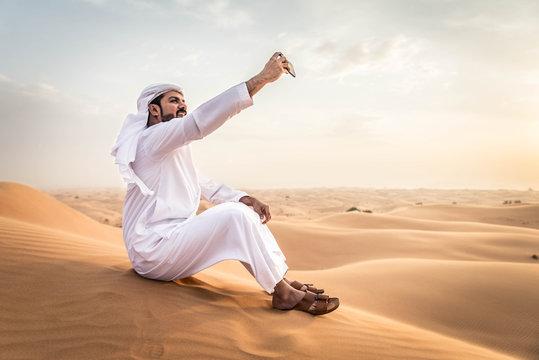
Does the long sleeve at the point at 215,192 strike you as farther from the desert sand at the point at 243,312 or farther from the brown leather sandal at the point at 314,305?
the brown leather sandal at the point at 314,305

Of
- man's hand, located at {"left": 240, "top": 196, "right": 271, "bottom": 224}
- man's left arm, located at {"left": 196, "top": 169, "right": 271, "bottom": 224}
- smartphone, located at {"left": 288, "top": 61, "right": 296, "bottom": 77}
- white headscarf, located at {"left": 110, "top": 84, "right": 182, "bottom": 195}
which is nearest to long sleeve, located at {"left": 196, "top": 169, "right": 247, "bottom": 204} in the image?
man's left arm, located at {"left": 196, "top": 169, "right": 271, "bottom": 224}

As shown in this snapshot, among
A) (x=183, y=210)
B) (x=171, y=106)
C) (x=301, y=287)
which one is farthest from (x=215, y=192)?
(x=301, y=287)

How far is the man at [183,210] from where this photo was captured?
2.64 meters

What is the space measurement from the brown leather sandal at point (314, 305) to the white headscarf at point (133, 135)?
1.64 meters

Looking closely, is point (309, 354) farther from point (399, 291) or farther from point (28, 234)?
point (28, 234)

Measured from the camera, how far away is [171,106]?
3283 millimetres

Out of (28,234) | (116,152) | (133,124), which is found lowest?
(28,234)

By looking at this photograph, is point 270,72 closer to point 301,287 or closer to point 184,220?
point 184,220

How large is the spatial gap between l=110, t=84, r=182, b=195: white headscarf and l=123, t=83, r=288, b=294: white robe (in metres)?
0.11

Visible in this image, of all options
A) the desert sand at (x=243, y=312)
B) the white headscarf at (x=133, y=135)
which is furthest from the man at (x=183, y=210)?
the desert sand at (x=243, y=312)

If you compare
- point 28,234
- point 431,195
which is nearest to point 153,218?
point 28,234

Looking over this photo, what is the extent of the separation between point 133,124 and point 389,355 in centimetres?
300

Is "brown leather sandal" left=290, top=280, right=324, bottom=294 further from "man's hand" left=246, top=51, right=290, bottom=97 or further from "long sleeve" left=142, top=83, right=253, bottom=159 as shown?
"man's hand" left=246, top=51, right=290, bottom=97

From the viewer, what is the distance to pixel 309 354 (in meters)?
2.22
